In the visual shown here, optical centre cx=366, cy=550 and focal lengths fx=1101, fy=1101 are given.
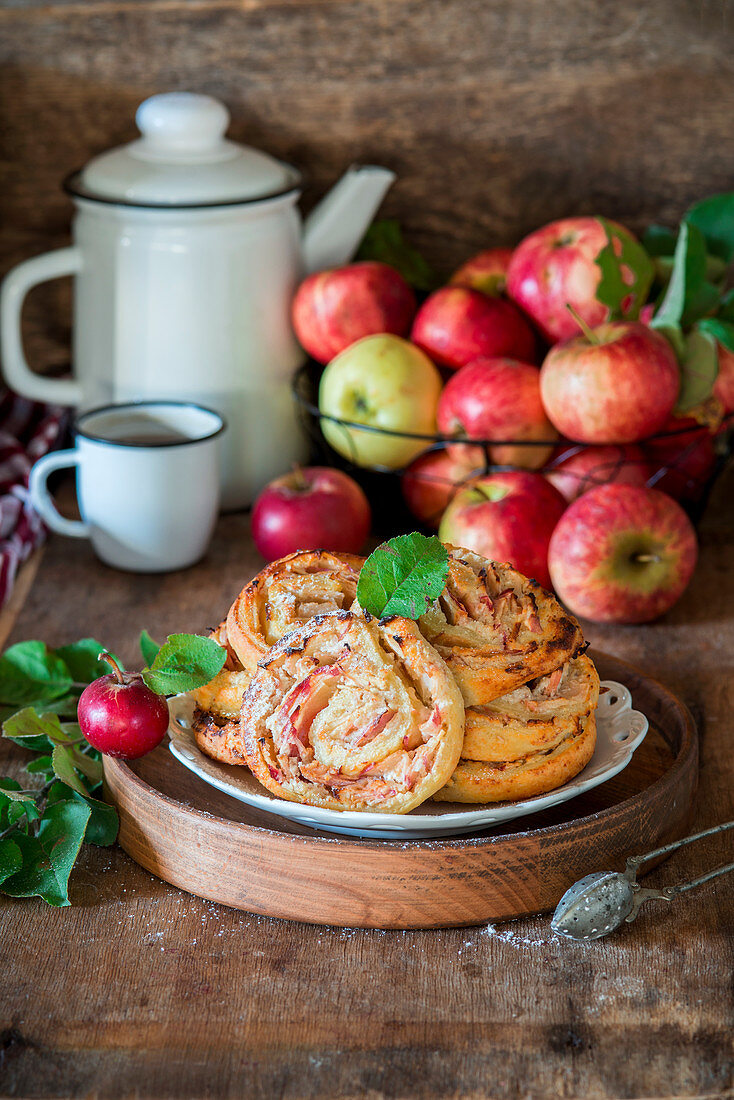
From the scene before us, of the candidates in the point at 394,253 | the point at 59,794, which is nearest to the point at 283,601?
the point at 59,794

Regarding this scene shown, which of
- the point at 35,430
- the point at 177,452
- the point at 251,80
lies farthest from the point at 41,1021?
the point at 251,80

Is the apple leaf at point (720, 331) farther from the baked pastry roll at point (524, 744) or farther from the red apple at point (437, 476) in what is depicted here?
the baked pastry roll at point (524, 744)

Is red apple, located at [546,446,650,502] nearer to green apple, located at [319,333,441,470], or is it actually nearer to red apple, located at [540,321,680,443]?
red apple, located at [540,321,680,443]

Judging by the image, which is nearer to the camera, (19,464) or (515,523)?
(515,523)

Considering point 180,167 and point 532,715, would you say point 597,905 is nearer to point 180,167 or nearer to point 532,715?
point 532,715

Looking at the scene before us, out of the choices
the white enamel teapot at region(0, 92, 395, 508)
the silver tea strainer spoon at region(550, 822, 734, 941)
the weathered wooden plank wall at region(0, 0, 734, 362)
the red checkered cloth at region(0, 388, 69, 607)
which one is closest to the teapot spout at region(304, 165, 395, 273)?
the white enamel teapot at region(0, 92, 395, 508)

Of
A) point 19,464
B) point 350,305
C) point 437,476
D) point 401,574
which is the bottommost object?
point 19,464
